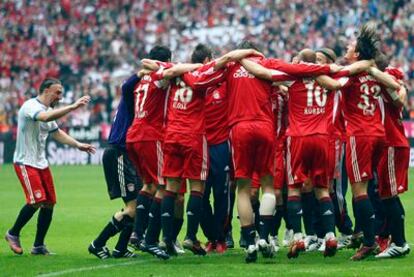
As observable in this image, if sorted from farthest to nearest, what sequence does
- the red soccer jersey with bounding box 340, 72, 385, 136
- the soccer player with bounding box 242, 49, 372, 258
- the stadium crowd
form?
the stadium crowd < the soccer player with bounding box 242, 49, 372, 258 < the red soccer jersey with bounding box 340, 72, 385, 136

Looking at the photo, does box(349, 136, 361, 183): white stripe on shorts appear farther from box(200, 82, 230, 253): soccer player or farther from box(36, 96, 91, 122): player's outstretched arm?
box(36, 96, 91, 122): player's outstretched arm

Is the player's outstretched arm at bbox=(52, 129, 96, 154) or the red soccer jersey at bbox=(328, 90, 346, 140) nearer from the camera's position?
the red soccer jersey at bbox=(328, 90, 346, 140)

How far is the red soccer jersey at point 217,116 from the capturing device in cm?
1426

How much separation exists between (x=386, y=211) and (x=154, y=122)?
3002mm

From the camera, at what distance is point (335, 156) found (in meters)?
14.0

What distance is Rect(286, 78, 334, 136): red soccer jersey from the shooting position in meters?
13.2

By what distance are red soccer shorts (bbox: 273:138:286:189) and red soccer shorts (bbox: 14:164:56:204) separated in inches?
113

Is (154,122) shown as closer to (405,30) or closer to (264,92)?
(264,92)

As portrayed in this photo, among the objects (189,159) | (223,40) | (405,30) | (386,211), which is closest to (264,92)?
(189,159)

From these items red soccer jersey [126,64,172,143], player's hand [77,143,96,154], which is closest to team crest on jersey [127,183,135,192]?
red soccer jersey [126,64,172,143]

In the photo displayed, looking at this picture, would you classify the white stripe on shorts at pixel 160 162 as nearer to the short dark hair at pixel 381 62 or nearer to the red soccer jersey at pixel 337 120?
the red soccer jersey at pixel 337 120

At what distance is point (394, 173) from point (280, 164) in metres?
1.89

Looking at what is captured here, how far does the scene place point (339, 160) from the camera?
48.4 feet

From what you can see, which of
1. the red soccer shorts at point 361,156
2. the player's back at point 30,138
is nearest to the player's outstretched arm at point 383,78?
the red soccer shorts at point 361,156
